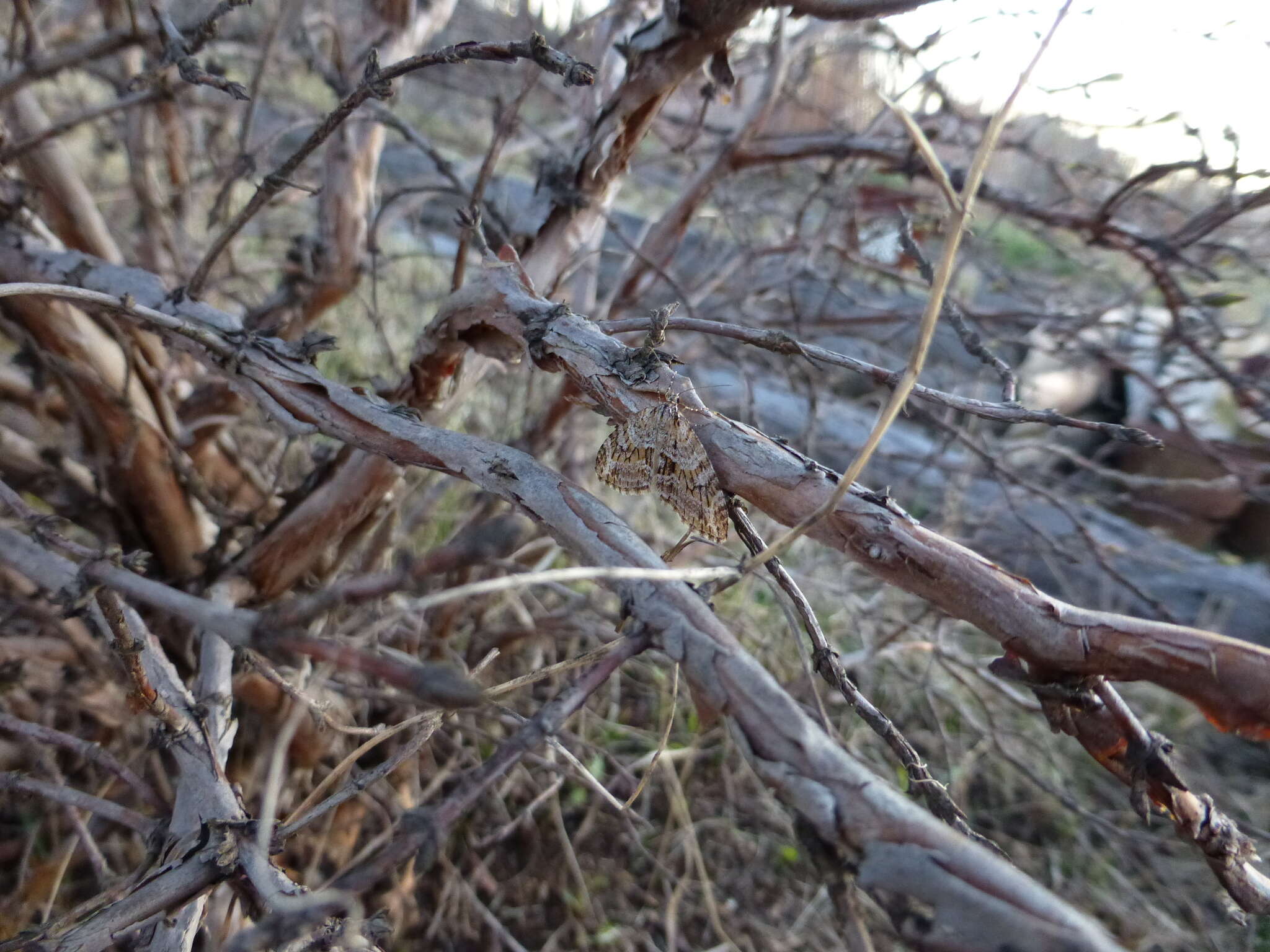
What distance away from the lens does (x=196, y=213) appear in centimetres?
268

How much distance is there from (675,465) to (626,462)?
5 cm

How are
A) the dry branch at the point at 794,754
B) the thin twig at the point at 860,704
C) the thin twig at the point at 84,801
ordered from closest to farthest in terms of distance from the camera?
the dry branch at the point at 794,754
the thin twig at the point at 860,704
the thin twig at the point at 84,801

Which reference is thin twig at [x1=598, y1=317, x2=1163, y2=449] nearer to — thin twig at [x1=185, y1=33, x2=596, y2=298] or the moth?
the moth

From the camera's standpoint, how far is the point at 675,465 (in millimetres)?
688

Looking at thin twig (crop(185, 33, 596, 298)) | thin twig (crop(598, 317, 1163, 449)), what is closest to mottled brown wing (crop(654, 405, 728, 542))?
thin twig (crop(598, 317, 1163, 449))

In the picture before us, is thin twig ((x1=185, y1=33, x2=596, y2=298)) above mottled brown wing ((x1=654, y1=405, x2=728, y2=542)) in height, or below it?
above

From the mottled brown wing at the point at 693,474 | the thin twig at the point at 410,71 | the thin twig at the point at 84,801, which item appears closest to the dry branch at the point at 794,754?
the mottled brown wing at the point at 693,474

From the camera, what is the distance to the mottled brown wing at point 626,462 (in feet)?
2.29

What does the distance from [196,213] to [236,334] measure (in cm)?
231

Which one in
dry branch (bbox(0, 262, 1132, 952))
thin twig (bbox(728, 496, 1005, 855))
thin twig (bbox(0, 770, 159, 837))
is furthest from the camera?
thin twig (bbox(0, 770, 159, 837))

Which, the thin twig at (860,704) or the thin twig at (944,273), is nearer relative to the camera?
the thin twig at (944,273)

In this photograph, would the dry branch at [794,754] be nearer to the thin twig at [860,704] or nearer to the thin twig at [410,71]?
the thin twig at [860,704]

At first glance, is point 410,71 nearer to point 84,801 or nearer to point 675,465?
point 675,465

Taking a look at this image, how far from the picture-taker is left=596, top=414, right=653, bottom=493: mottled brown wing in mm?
698
